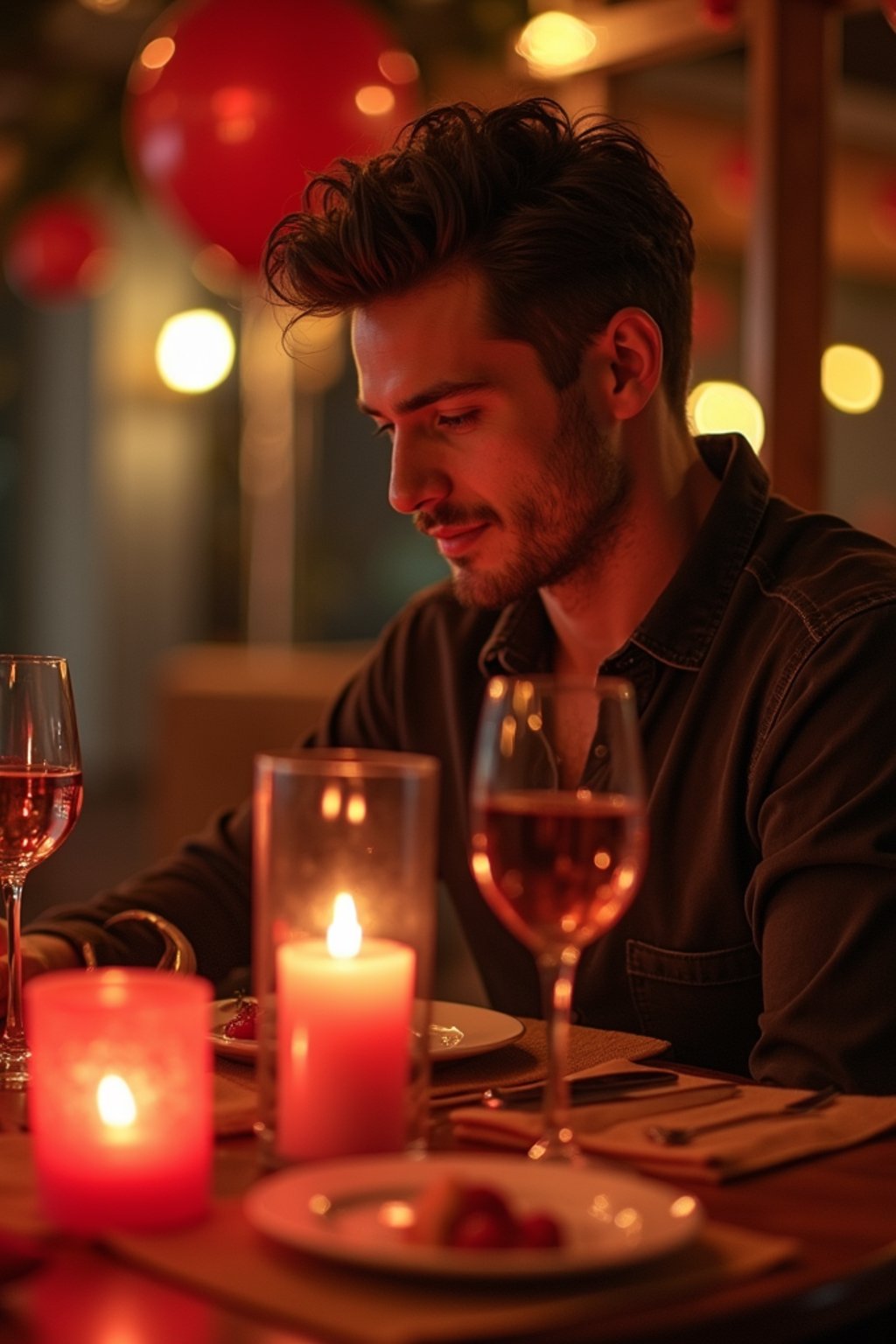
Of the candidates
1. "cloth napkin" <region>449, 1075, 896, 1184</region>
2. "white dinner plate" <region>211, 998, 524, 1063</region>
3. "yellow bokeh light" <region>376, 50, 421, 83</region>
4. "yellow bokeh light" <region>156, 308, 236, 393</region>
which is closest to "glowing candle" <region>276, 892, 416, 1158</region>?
"cloth napkin" <region>449, 1075, 896, 1184</region>

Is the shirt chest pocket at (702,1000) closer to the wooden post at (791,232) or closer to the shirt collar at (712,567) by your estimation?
the shirt collar at (712,567)

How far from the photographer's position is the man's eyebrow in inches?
62.1

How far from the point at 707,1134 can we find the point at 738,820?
1.78 ft

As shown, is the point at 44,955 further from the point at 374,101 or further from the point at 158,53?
the point at 158,53

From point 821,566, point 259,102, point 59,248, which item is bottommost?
point 821,566

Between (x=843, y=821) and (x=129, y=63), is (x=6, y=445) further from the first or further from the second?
(x=843, y=821)

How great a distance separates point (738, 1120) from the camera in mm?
990

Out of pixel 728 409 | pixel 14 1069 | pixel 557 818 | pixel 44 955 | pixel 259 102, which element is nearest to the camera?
pixel 557 818

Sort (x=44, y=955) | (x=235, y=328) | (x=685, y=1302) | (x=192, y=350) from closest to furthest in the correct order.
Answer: (x=685, y=1302), (x=44, y=955), (x=192, y=350), (x=235, y=328)

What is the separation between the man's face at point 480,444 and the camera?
5.21 ft

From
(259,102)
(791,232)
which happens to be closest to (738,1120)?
(791,232)

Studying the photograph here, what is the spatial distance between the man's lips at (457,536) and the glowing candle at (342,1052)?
83cm

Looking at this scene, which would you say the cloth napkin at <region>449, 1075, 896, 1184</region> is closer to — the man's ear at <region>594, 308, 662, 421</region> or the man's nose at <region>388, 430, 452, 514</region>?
the man's nose at <region>388, 430, 452, 514</region>

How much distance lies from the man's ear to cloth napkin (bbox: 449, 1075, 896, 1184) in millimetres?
821
